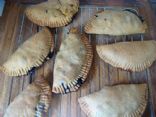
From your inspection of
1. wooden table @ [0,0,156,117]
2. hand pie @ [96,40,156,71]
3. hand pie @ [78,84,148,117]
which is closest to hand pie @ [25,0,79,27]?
wooden table @ [0,0,156,117]

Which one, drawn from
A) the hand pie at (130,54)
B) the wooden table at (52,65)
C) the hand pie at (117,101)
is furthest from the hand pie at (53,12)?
the hand pie at (117,101)

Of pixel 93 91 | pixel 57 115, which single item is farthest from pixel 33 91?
pixel 93 91

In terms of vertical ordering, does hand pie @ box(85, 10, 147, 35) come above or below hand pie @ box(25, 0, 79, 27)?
below

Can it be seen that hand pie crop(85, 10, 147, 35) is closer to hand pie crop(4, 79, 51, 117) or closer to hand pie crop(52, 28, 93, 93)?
hand pie crop(52, 28, 93, 93)

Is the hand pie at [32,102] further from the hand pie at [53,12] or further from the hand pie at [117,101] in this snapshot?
the hand pie at [53,12]

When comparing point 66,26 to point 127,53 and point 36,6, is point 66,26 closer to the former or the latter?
point 36,6

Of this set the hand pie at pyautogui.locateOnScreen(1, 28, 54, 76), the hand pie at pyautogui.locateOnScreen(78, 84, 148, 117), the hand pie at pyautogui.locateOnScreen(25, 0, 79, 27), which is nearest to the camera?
the hand pie at pyautogui.locateOnScreen(78, 84, 148, 117)

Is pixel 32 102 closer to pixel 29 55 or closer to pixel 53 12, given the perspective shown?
pixel 29 55
